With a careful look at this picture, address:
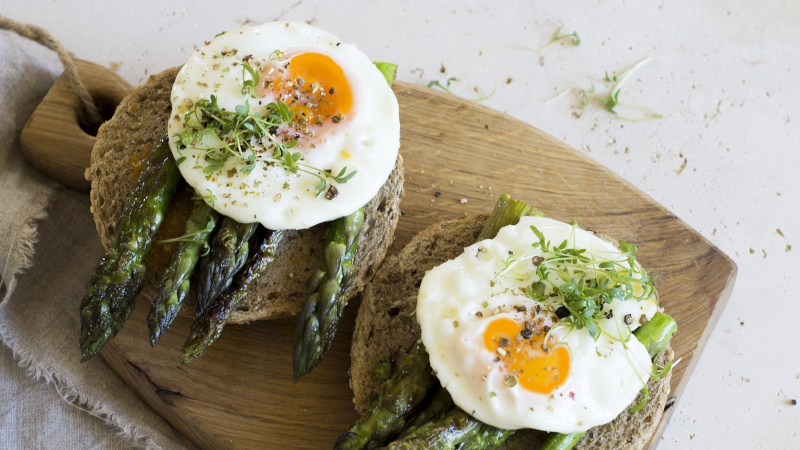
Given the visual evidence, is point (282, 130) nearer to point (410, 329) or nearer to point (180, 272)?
point (180, 272)

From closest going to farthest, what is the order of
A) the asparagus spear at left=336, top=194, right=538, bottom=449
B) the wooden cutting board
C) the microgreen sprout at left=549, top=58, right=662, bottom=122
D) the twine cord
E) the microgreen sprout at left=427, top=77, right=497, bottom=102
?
the asparagus spear at left=336, top=194, right=538, bottom=449 < the wooden cutting board < the twine cord < the microgreen sprout at left=427, top=77, right=497, bottom=102 < the microgreen sprout at left=549, top=58, right=662, bottom=122

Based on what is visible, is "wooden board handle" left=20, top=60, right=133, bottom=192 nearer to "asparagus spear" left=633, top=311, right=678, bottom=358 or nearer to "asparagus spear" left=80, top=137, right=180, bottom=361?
"asparagus spear" left=80, top=137, right=180, bottom=361

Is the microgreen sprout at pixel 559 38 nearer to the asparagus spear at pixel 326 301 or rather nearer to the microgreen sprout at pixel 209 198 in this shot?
the asparagus spear at pixel 326 301

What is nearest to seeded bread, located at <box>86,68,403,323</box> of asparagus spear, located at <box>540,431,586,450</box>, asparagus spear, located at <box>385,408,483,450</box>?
asparagus spear, located at <box>385,408,483,450</box>

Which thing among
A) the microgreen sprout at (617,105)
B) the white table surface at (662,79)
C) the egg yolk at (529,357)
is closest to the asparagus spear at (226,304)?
the egg yolk at (529,357)

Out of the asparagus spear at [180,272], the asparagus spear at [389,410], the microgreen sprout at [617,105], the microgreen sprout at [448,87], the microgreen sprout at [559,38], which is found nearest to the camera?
the asparagus spear at [389,410]

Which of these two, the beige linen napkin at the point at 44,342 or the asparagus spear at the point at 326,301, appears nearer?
the asparagus spear at the point at 326,301
